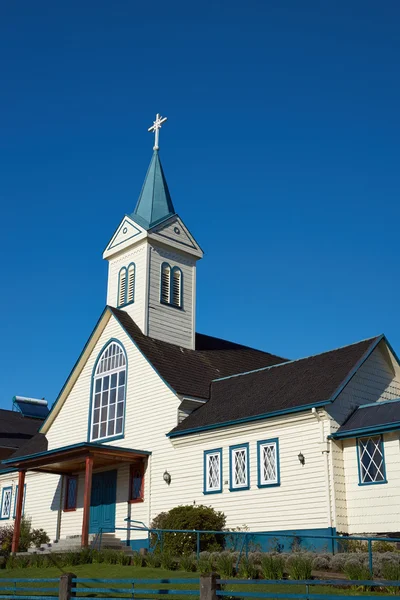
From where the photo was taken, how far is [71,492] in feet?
105

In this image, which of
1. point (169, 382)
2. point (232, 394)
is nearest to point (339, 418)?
point (232, 394)

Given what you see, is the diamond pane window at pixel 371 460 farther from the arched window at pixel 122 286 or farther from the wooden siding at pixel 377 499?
the arched window at pixel 122 286

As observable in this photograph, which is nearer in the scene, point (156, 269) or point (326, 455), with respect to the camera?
point (326, 455)

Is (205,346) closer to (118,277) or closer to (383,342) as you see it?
(118,277)

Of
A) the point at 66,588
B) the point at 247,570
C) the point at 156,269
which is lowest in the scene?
the point at 66,588

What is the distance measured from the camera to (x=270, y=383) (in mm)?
26516

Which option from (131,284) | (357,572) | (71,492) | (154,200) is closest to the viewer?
(357,572)

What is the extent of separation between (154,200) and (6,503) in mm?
16457

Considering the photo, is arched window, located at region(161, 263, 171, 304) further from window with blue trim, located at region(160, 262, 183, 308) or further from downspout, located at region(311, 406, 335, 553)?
downspout, located at region(311, 406, 335, 553)

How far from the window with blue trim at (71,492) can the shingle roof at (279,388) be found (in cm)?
726

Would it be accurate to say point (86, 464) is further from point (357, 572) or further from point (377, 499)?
point (357, 572)

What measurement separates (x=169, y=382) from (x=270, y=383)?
13.6ft

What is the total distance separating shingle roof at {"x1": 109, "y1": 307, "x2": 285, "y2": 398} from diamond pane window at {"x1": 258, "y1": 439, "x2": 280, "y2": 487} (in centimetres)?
524

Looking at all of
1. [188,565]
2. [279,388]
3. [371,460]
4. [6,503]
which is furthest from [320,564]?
[6,503]
